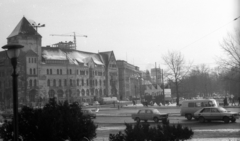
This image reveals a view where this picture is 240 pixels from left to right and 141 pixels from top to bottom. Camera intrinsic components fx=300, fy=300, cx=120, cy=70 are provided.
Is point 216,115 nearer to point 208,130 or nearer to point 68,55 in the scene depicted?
point 208,130

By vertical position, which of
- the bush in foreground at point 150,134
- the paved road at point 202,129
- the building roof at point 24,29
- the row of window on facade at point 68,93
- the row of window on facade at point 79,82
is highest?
the building roof at point 24,29

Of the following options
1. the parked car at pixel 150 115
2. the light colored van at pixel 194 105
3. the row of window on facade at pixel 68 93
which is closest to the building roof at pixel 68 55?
the row of window on facade at pixel 68 93

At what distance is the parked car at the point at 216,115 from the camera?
23.7 m

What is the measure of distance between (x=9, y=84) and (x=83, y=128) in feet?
226

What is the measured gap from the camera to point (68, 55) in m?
98.9

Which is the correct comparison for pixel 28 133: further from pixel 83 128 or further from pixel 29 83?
pixel 29 83

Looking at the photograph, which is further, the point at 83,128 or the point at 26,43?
the point at 26,43

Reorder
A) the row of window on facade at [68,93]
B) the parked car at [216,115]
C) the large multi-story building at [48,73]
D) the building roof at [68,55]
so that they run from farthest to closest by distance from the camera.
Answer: the building roof at [68,55] → the row of window on facade at [68,93] → the large multi-story building at [48,73] → the parked car at [216,115]

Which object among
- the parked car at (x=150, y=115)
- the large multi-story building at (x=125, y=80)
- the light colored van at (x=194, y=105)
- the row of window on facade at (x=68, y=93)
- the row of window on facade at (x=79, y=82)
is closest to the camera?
the parked car at (x=150, y=115)

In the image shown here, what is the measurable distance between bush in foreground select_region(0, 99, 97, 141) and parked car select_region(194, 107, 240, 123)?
15158mm

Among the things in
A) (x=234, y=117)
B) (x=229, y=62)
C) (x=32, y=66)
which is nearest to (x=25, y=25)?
(x=32, y=66)

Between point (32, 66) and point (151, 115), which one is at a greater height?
point (32, 66)

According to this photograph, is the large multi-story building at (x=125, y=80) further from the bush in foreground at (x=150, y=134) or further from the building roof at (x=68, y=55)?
the bush in foreground at (x=150, y=134)

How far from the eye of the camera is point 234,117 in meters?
23.6
